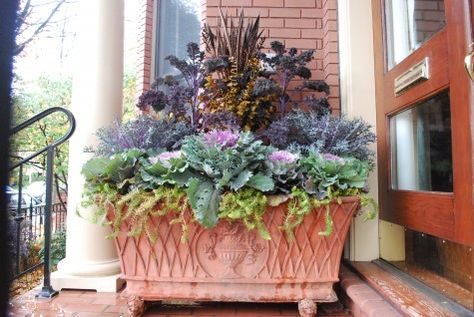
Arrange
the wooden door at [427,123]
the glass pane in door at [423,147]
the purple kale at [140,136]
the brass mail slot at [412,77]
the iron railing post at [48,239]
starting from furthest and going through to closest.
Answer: the iron railing post at [48,239]
the purple kale at [140,136]
the brass mail slot at [412,77]
the glass pane in door at [423,147]
the wooden door at [427,123]

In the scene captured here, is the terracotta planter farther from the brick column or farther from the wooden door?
the brick column

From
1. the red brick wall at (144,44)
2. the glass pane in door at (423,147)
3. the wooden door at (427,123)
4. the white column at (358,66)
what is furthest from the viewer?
the red brick wall at (144,44)

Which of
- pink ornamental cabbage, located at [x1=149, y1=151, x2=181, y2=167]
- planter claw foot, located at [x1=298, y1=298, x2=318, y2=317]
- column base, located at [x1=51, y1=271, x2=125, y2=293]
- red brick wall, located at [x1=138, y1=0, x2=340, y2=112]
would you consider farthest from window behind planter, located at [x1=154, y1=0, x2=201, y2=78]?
planter claw foot, located at [x1=298, y1=298, x2=318, y2=317]

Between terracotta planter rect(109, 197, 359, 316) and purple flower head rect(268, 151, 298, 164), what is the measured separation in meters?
0.24

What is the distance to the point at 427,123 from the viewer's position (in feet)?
4.91

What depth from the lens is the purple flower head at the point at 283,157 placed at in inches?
56.9

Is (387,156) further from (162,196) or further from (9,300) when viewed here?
(9,300)

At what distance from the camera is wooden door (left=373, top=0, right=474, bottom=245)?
116cm

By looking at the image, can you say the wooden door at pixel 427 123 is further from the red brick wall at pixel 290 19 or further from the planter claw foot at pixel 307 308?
the planter claw foot at pixel 307 308

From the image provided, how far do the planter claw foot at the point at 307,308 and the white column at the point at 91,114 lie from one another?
1.04 m

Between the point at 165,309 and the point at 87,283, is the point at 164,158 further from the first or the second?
the point at 87,283

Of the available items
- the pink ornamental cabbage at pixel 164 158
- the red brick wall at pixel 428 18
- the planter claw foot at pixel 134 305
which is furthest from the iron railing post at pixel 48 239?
the red brick wall at pixel 428 18

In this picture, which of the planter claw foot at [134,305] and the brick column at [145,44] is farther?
the brick column at [145,44]

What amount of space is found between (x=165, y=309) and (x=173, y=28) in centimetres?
259
